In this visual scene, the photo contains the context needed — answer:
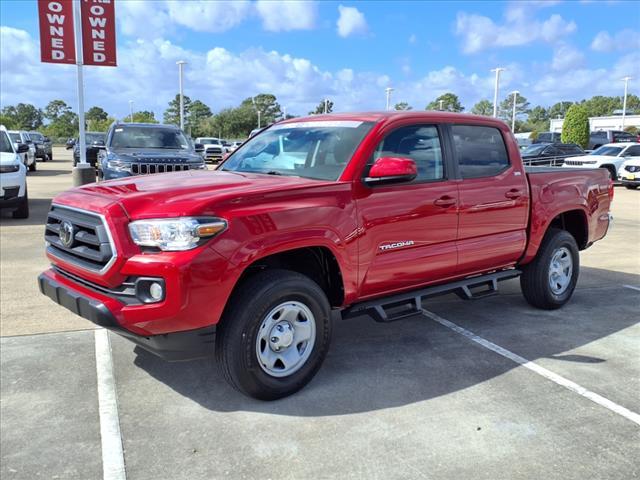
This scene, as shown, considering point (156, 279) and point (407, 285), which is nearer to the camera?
point (156, 279)

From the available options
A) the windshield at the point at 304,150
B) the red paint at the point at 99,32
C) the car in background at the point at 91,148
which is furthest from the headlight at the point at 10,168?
the windshield at the point at 304,150

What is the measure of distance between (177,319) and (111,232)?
0.64 m

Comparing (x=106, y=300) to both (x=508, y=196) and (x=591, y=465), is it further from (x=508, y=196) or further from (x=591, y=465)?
(x=508, y=196)

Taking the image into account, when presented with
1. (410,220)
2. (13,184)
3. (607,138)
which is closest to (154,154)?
(13,184)

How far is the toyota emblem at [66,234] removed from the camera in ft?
11.9

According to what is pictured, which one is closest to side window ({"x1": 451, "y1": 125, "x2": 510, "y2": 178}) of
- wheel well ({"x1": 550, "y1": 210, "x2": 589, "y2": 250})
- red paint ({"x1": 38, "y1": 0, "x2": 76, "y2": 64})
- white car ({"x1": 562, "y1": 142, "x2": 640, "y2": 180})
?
wheel well ({"x1": 550, "y1": 210, "x2": 589, "y2": 250})

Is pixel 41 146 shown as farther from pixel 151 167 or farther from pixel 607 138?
pixel 607 138

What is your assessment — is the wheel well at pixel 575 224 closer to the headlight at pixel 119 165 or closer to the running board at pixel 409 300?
the running board at pixel 409 300

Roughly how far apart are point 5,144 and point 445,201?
10.4m

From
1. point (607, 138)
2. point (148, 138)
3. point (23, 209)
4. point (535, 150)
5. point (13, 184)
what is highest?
point (607, 138)

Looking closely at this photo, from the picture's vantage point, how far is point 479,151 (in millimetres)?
5023

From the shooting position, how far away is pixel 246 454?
10.1 feet

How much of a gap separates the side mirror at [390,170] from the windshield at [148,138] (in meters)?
8.52

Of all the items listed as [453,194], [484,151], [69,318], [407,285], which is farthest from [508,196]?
[69,318]
